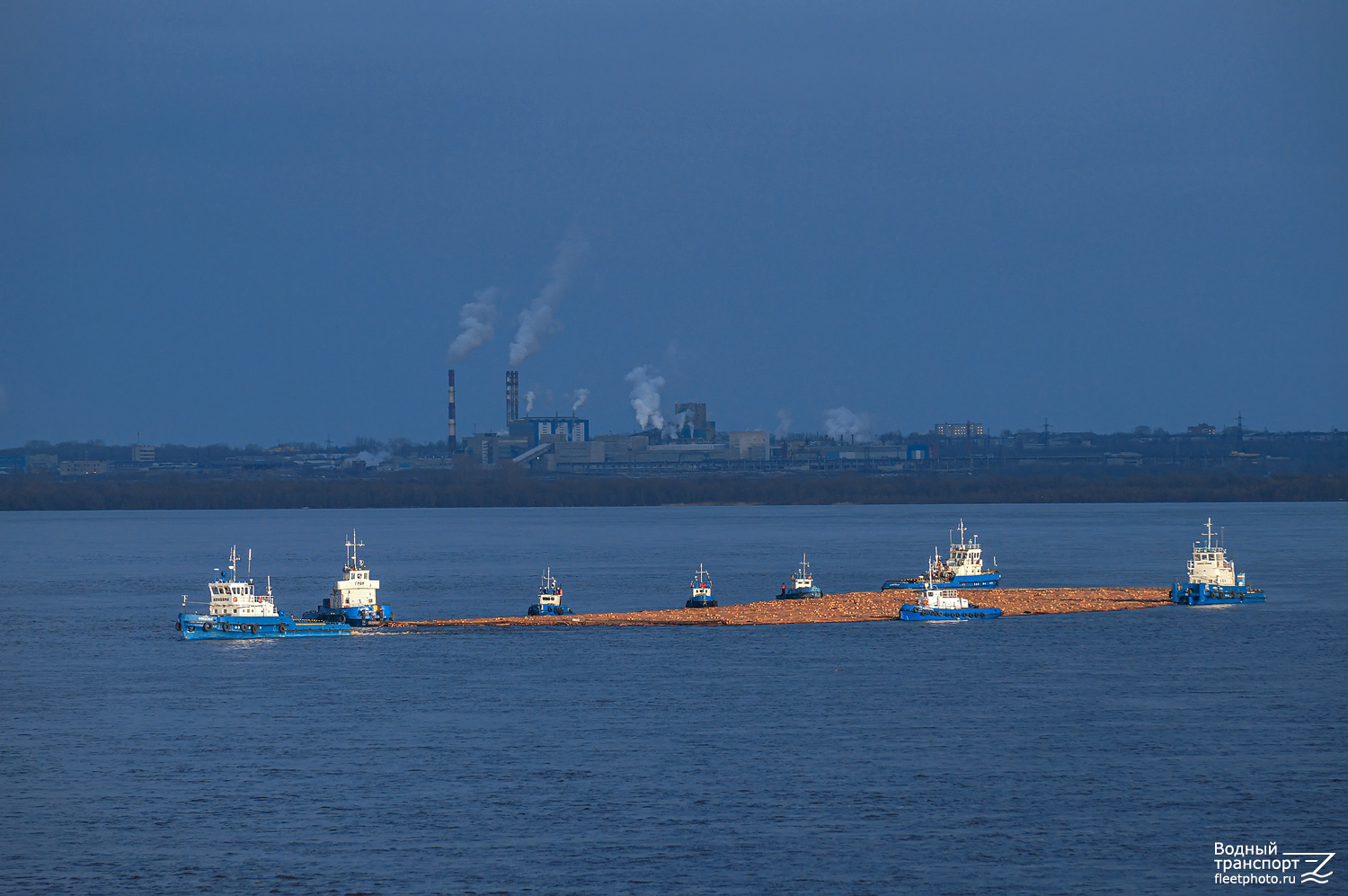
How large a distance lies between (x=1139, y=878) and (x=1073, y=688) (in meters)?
28.3

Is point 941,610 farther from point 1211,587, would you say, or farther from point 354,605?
point 354,605

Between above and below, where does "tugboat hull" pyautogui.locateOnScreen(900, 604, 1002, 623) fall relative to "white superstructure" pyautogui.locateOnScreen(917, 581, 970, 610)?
below

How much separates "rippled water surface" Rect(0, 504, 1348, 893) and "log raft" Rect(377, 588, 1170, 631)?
122 inches

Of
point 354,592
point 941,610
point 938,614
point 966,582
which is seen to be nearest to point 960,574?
point 966,582

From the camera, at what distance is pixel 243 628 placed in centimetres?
8694

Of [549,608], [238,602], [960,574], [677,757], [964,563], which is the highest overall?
[238,602]

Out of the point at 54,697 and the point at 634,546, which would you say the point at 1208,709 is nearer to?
the point at 54,697

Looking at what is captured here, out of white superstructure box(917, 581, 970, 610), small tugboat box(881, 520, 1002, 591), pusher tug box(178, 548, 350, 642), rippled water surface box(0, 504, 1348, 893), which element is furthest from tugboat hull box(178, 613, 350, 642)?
small tugboat box(881, 520, 1002, 591)

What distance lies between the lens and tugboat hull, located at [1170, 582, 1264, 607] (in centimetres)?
10325

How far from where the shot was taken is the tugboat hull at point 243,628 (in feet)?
284

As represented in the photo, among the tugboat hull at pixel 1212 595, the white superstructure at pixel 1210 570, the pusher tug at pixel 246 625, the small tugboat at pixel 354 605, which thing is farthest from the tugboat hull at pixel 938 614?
the pusher tug at pixel 246 625

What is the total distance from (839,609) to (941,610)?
6.60 m

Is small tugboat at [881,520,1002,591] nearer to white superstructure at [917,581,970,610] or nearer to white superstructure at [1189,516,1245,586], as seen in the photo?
white superstructure at [917,581,970,610]

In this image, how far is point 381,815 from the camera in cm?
4391
